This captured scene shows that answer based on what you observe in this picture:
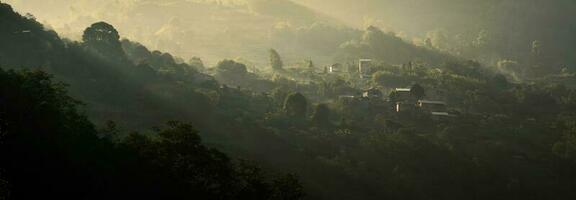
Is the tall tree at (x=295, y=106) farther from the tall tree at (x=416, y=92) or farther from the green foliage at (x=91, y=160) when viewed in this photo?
the green foliage at (x=91, y=160)

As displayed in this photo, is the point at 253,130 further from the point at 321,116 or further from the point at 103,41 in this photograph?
the point at 103,41

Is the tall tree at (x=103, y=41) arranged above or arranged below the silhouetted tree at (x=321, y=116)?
above

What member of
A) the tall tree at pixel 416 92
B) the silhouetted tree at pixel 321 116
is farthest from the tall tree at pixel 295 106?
the tall tree at pixel 416 92

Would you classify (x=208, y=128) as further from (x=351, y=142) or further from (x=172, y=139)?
(x=172, y=139)

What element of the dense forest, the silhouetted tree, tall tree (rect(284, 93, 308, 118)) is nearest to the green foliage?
the dense forest

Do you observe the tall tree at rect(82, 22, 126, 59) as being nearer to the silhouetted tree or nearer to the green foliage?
the silhouetted tree

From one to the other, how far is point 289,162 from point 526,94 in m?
74.1

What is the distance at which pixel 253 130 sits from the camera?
76188 mm

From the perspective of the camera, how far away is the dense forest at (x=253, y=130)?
35.0 m

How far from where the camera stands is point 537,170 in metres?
86.0

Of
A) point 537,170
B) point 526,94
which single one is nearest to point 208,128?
point 537,170

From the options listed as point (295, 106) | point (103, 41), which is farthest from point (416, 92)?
point (103, 41)

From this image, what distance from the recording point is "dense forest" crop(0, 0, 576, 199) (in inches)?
1377

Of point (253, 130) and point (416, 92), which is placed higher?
point (416, 92)
